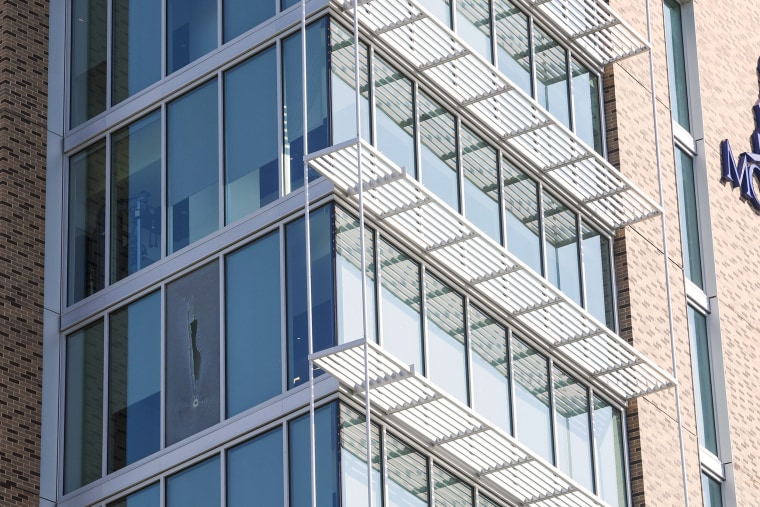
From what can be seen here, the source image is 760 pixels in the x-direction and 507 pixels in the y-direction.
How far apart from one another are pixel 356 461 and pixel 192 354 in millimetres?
3473

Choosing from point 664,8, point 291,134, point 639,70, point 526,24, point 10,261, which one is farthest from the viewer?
point 664,8

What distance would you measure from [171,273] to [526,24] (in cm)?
700

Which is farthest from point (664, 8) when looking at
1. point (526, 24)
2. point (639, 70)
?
point (526, 24)

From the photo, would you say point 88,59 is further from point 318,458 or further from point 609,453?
point 609,453

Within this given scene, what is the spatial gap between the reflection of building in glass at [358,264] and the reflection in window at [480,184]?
5 cm

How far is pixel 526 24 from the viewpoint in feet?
104

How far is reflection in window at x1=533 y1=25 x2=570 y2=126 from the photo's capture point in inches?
1251

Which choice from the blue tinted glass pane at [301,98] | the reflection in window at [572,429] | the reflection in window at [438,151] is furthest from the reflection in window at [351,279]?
the reflection in window at [572,429]

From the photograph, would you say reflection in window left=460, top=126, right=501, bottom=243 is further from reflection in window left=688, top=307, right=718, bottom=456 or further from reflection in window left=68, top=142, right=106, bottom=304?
reflection in window left=688, top=307, right=718, bottom=456

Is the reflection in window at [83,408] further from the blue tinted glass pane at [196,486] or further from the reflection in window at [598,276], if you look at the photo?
the reflection in window at [598,276]

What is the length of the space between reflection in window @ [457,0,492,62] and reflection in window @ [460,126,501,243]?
1.51 meters

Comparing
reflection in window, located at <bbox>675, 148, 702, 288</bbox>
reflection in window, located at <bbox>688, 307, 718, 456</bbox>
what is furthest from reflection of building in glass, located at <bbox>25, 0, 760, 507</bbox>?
reflection in window, located at <bbox>675, 148, 702, 288</bbox>

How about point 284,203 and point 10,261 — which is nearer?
point 284,203

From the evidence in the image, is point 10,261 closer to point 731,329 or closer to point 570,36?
point 570,36
